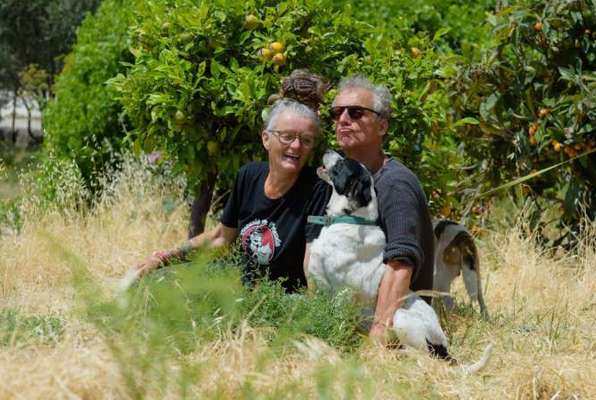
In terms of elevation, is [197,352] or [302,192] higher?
[302,192]

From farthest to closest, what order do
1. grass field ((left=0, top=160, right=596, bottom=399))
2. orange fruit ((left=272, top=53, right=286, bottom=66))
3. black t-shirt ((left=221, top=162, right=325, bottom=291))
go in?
orange fruit ((left=272, top=53, right=286, bottom=66)) → black t-shirt ((left=221, top=162, right=325, bottom=291)) → grass field ((left=0, top=160, right=596, bottom=399))

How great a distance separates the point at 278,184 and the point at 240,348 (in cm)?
119

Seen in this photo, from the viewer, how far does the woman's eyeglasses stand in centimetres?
420

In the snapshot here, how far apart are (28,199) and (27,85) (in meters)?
15.3

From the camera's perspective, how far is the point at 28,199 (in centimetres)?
733

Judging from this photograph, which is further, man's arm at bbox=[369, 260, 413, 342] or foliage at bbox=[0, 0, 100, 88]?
foliage at bbox=[0, 0, 100, 88]

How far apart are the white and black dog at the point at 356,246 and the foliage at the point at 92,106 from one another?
432 centimetres

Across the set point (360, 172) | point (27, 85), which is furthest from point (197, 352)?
point (27, 85)

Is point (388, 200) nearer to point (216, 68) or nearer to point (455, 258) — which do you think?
point (455, 258)

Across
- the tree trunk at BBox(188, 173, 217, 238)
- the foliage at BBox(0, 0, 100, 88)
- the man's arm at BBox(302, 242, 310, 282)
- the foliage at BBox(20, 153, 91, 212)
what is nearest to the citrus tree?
the tree trunk at BBox(188, 173, 217, 238)

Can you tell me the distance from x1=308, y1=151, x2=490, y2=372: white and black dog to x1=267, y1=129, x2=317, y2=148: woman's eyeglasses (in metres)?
0.28

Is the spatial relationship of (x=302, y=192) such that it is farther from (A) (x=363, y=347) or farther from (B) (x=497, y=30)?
(B) (x=497, y=30)

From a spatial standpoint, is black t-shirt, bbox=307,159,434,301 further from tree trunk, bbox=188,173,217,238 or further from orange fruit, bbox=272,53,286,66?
tree trunk, bbox=188,173,217,238

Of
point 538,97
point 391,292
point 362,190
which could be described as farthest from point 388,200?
point 538,97
